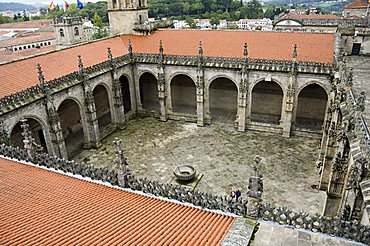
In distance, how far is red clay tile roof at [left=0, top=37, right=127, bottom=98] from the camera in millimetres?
23250

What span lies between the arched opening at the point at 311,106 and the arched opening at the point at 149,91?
1613cm

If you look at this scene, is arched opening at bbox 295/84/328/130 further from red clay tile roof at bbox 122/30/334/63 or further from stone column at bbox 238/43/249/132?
stone column at bbox 238/43/249/132

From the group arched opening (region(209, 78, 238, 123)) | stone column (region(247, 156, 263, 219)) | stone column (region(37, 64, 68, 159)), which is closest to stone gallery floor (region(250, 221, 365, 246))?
stone column (region(247, 156, 263, 219))

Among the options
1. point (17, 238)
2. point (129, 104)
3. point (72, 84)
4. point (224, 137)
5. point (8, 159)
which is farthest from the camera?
point (129, 104)

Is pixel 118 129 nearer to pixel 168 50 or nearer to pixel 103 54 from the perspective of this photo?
pixel 103 54

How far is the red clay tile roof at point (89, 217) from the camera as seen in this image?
28.8 ft

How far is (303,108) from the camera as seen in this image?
110ft

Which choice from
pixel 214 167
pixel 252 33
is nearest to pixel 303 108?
pixel 252 33

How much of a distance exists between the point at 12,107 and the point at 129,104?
17.8m

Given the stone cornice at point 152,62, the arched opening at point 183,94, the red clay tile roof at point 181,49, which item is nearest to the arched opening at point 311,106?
the red clay tile roof at point 181,49

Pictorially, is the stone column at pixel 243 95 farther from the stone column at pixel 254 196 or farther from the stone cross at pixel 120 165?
the stone column at pixel 254 196

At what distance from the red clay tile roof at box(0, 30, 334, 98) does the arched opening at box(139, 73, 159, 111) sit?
14.9ft

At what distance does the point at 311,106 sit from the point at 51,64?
25.5 meters

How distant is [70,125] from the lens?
32938 mm
